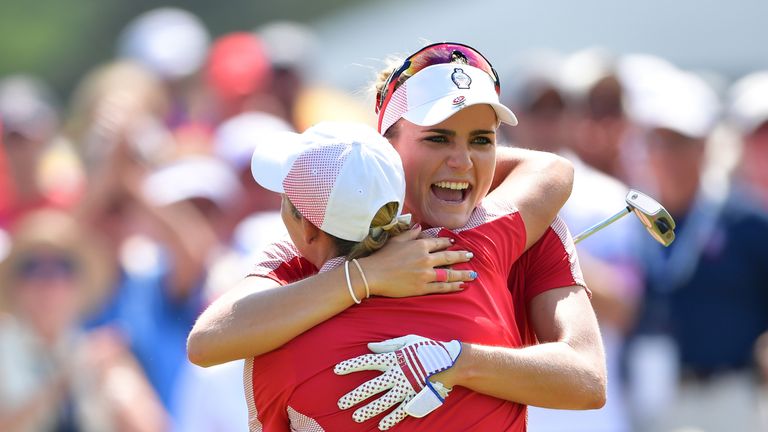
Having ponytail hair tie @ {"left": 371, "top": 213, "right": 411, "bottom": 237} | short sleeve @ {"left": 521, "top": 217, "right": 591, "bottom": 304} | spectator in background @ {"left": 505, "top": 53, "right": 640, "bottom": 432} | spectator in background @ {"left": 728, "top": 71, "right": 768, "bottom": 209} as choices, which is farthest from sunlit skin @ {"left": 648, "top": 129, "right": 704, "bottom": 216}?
ponytail hair tie @ {"left": 371, "top": 213, "right": 411, "bottom": 237}

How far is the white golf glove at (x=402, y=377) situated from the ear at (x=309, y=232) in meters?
0.37

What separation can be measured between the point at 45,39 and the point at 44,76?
2.09 feet

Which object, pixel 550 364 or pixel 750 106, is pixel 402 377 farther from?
pixel 750 106

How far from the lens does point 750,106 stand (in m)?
7.41

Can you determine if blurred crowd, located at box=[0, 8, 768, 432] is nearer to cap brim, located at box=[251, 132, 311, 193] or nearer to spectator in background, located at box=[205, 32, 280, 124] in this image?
spectator in background, located at box=[205, 32, 280, 124]

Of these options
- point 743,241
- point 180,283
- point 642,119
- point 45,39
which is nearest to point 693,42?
point 642,119

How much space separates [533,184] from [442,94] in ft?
1.36

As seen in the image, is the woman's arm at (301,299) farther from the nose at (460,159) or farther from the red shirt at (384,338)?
the nose at (460,159)

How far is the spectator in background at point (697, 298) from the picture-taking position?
6.56m

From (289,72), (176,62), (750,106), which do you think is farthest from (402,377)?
(176,62)

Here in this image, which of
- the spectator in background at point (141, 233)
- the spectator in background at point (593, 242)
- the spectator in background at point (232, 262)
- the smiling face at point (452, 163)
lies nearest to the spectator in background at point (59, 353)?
the spectator in background at point (141, 233)

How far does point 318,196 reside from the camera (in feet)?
11.3

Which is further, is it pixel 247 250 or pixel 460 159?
pixel 247 250

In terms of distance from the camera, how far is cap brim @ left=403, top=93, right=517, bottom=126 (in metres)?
3.63
